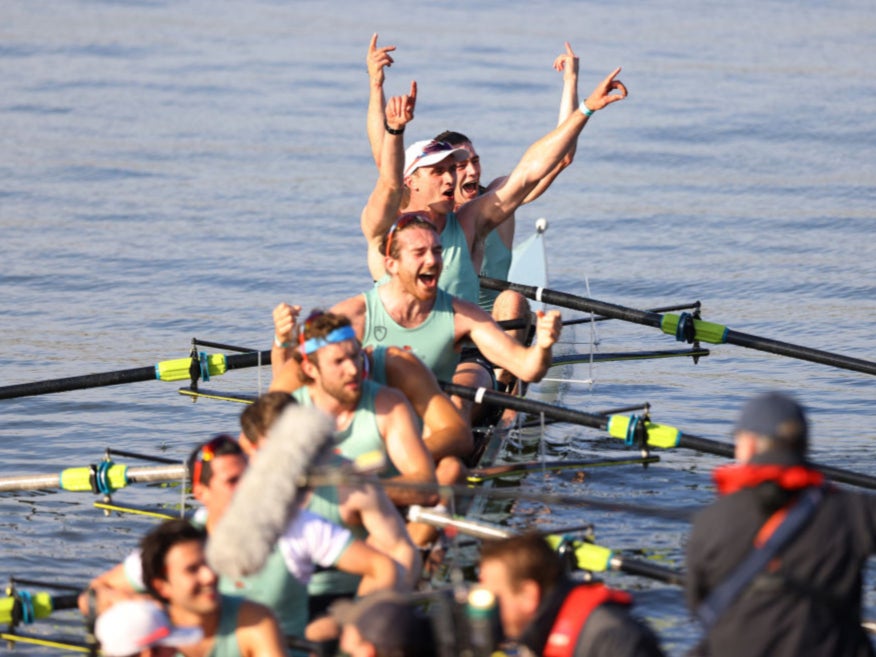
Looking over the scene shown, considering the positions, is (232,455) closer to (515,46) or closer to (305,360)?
(305,360)

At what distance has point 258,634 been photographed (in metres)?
4.45

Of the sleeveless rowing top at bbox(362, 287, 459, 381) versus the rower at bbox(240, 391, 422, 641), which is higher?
the sleeveless rowing top at bbox(362, 287, 459, 381)

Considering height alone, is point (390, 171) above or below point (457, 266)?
above

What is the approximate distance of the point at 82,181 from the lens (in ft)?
57.2

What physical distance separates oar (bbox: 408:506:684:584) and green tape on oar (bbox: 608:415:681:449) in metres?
1.40

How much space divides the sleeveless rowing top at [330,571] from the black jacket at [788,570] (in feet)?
5.46

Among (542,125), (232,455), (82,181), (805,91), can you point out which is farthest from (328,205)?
(232,455)

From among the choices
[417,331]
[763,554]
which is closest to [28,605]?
[417,331]

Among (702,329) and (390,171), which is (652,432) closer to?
(390,171)

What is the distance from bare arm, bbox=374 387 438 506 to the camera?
226 inches

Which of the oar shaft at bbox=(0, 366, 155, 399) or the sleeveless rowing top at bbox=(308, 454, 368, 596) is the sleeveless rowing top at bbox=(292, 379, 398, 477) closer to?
the sleeveless rowing top at bbox=(308, 454, 368, 596)

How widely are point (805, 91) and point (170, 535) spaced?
18.5 m

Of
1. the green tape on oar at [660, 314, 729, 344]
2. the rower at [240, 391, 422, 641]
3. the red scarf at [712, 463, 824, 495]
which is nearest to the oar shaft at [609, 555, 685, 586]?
the rower at [240, 391, 422, 641]

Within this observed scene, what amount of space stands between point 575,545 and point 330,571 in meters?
0.98
